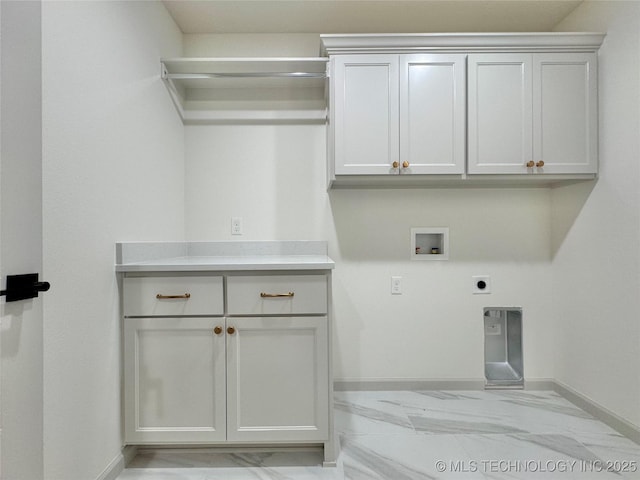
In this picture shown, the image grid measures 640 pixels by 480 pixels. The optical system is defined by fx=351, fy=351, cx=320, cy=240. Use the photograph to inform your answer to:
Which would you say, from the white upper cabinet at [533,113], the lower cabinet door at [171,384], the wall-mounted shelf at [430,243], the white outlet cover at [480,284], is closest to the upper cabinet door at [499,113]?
the white upper cabinet at [533,113]

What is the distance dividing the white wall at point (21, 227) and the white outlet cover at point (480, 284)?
92.8 inches

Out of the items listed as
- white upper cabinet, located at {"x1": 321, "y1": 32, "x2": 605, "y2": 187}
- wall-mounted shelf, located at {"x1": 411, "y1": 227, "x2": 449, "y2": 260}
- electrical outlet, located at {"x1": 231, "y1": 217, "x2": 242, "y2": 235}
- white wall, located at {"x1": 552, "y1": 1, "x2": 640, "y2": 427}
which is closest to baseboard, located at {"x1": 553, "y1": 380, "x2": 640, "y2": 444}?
white wall, located at {"x1": 552, "y1": 1, "x2": 640, "y2": 427}

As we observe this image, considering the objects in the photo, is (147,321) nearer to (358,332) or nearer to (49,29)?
(49,29)

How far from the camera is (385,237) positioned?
95.2 inches

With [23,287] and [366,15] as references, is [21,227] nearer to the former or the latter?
[23,287]

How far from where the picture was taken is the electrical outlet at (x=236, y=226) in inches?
94.7

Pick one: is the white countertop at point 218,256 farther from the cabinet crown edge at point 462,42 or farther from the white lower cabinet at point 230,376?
the cabinet crown edge at point 462,42

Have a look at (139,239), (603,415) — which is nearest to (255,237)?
(139,239)

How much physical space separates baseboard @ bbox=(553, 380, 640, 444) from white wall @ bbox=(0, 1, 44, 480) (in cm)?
259

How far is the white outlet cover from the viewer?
7.95ft

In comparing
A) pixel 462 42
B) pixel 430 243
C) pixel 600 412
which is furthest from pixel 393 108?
pixel 600 412

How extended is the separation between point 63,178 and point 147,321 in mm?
705

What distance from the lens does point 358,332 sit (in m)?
2.43

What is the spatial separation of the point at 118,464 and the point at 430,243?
214 centimetres
